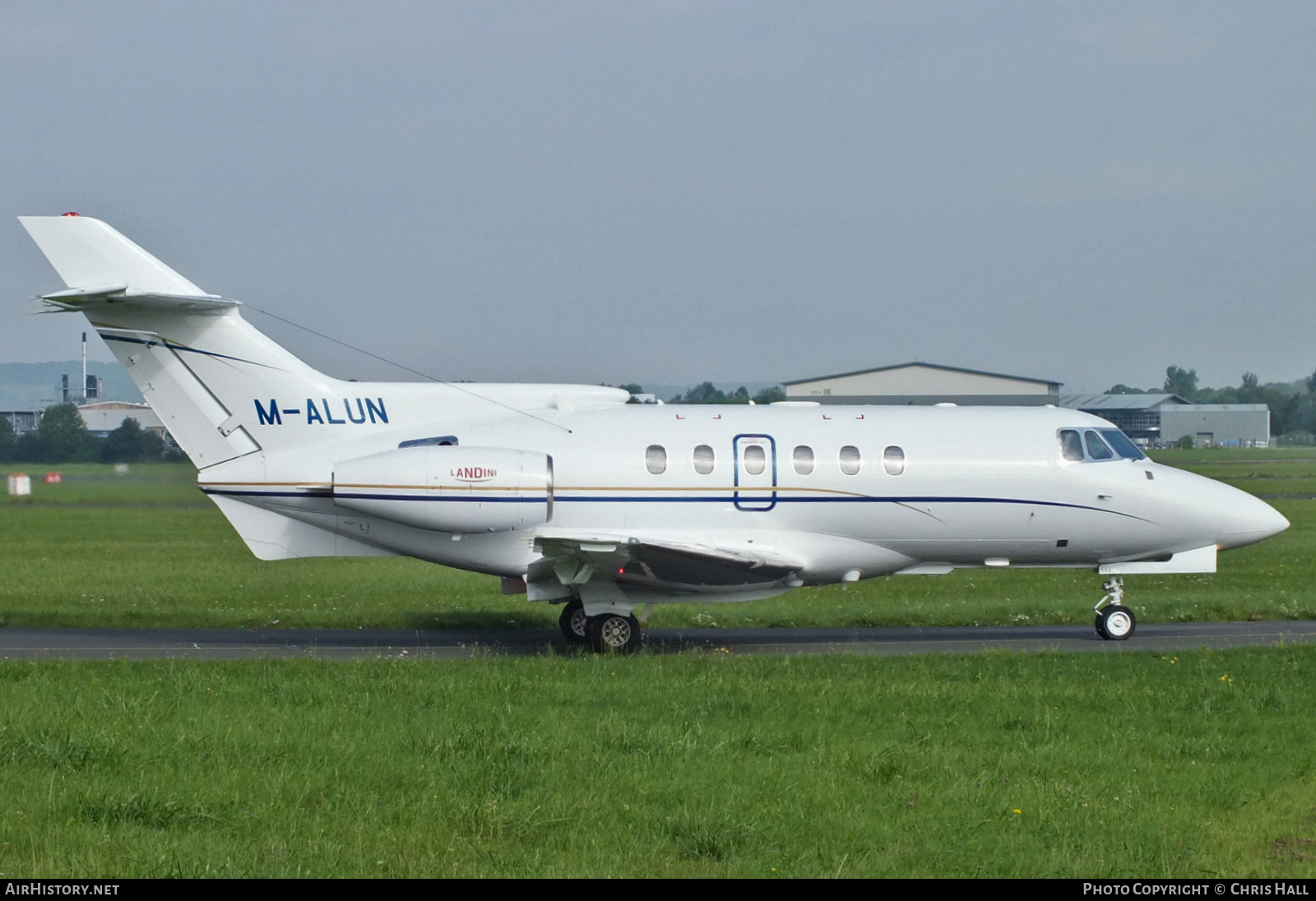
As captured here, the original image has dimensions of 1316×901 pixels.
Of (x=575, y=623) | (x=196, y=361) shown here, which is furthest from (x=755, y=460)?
(x=196, y=361)

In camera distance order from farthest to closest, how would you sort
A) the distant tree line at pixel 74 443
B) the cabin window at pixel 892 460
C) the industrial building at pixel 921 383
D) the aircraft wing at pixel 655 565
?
the industrial building at pixel 921 383, the distant tree line at pixel 74 443, the cabin window at pixel 892 460, the aircraft wing at pixel 655 565

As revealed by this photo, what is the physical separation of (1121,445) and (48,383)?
252 feet

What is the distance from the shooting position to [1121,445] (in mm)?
17734

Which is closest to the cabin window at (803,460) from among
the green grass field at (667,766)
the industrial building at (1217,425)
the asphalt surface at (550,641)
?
the asphalt surface at (550,641)

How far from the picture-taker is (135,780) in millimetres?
8914

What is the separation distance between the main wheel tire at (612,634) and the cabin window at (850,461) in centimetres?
333

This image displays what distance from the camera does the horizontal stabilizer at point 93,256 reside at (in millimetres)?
15828

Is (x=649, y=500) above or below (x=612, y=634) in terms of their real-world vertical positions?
above

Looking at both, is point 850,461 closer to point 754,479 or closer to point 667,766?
point 754,479

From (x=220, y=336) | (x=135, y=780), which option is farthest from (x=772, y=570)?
(x=135, y=780)

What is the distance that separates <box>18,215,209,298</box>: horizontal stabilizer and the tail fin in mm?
16

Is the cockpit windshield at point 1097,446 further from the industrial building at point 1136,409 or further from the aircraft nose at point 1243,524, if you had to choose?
the industrial building at point 1136,409

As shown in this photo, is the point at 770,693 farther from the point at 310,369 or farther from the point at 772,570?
the point at 310,369
